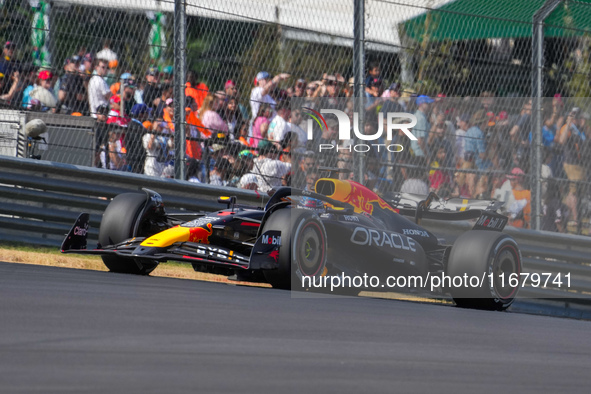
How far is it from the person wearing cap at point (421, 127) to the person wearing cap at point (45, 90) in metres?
3.21

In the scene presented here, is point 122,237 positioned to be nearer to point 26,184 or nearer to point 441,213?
point 26,184

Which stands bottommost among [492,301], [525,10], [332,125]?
[492,301]

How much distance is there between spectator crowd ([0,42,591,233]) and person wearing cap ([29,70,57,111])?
0.01 metres

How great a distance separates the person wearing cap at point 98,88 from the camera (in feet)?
27.8

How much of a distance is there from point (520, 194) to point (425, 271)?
2.26m

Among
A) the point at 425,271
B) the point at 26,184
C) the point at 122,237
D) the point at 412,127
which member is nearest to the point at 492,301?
the point at 425,271

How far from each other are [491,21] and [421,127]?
1.36 meters

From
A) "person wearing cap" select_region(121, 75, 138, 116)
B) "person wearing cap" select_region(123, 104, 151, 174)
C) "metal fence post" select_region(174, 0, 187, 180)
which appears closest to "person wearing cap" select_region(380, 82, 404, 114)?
"metal fence post" select_region(174, 0, 187, 180)

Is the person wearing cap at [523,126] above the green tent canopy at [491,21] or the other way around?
the other way around

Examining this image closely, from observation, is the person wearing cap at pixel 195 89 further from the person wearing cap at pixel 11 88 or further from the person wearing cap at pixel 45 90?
the person wearing cap at pixel 11 88

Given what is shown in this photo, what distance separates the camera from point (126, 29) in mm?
8172

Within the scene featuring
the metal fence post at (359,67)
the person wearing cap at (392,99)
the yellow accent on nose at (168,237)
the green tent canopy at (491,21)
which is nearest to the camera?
the yellow accent on nose at (168,237)

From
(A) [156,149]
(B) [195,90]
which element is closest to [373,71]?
(B) [195,90]

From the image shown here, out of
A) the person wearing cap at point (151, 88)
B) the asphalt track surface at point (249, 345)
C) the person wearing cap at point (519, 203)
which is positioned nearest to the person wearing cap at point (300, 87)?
the person wearing cap at point (151, 88)
